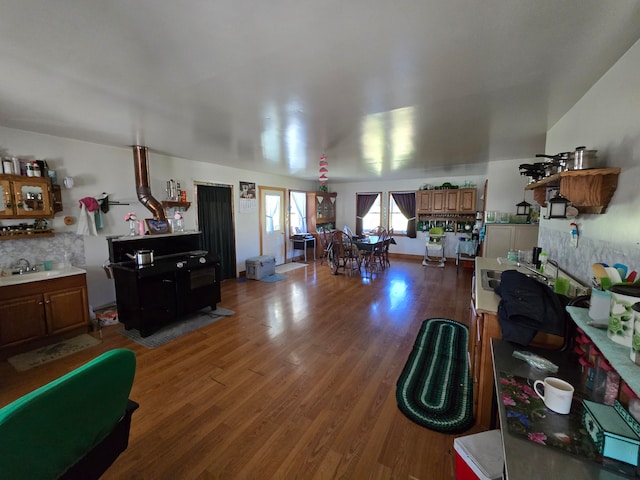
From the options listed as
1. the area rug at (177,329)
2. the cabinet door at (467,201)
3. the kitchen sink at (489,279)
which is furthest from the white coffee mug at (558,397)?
the cabinet door at (467,201)

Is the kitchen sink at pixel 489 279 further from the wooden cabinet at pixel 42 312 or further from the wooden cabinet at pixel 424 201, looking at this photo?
the wooden cabinet at pixel 424 201

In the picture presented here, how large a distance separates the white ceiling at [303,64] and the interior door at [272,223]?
326 cm

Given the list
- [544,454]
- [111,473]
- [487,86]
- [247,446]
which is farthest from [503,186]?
[111,473]

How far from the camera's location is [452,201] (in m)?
6.56

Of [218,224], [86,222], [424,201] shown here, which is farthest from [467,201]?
[86,222]

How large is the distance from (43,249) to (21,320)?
2.94 ft

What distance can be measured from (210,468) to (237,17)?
2.39m

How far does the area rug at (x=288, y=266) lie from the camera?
621 cm

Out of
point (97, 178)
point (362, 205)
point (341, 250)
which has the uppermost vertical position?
point (97, 178)

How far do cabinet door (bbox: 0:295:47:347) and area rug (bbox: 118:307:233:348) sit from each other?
2.40ft

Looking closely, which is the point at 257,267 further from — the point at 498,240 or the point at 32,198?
the point at 498,240

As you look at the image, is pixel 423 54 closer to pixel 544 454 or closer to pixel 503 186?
pixel 544 454

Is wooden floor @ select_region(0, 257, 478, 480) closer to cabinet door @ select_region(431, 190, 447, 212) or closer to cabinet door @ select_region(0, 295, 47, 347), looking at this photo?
cabinet door @ select_region(0, 295, 47, 347)

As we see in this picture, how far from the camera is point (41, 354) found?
2.65 m
